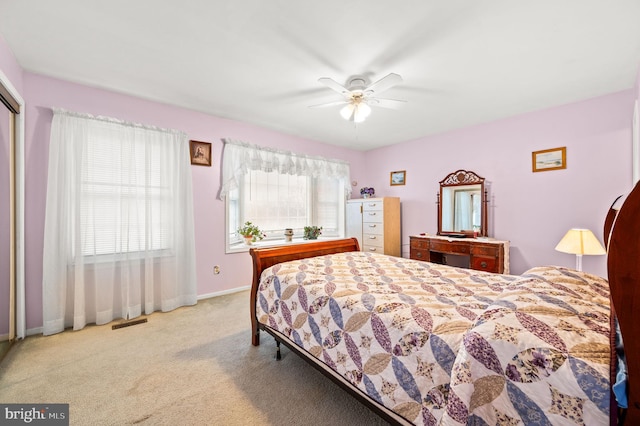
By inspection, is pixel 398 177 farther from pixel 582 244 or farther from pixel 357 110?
pixel 582 244

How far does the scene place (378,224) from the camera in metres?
4.72

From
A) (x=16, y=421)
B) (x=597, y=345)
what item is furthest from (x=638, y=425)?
(x=16, y=421)

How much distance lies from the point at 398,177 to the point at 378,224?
1.06m

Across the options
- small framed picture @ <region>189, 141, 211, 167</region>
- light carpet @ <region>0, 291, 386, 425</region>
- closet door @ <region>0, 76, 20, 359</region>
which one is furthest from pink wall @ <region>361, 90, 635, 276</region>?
closet door @ <region>0, 76, 20, 359</region>

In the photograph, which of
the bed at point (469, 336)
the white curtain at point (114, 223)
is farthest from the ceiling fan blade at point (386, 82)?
the white curtain at point (114, 223)

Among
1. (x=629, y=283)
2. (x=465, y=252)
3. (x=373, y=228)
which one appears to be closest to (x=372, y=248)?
(x=373, y=228)

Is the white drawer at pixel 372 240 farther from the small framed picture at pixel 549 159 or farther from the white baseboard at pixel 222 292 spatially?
the small framed picture at pixel 549 159

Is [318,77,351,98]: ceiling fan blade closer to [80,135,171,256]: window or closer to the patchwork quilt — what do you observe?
the patchwork quilt

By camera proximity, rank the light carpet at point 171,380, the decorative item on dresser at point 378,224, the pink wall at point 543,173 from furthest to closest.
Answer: the decorative item on dresser at point 378,224 → the pink wall at point 543,173 → the light carpet at point 171,380

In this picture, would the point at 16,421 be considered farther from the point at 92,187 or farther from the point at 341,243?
the point at 341,243

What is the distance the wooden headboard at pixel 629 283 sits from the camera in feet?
2.37

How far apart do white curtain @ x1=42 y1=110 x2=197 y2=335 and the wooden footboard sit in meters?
1.42

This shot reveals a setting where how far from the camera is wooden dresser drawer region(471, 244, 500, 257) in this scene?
11.4ft

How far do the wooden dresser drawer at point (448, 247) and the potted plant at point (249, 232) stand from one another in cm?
270
